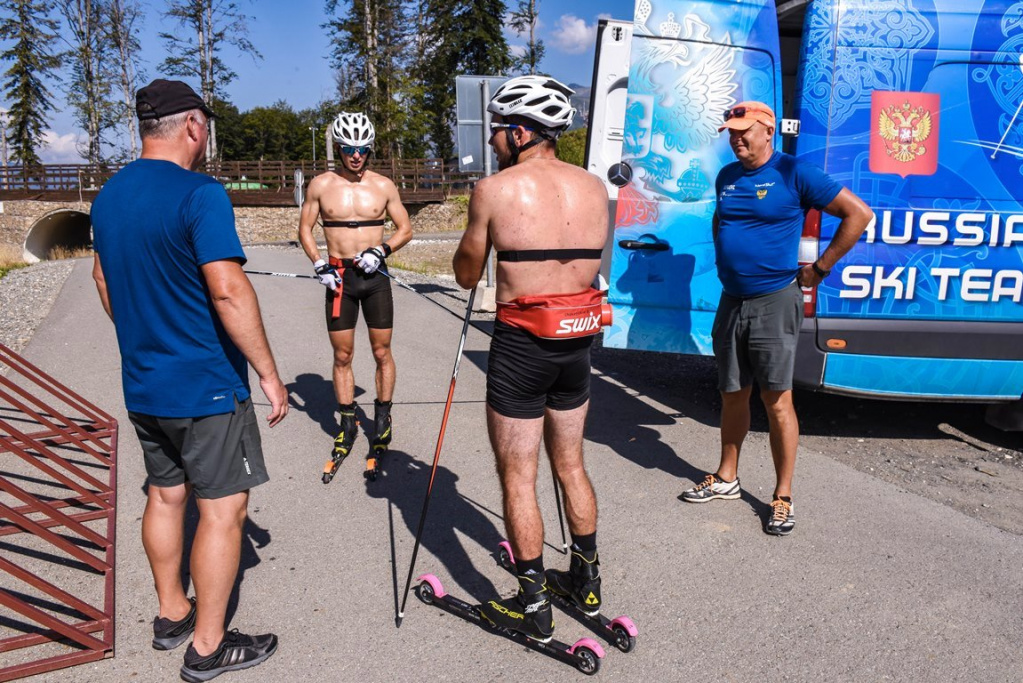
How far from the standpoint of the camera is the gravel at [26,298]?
9.56m

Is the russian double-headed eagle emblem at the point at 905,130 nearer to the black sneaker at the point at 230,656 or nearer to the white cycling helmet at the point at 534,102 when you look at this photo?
the white cycling helmet at the point at 534,102

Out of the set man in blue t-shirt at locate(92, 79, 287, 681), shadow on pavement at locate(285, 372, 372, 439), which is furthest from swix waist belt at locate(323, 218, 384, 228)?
man in blue t-shirt at locate(92, 79, 287, 681)

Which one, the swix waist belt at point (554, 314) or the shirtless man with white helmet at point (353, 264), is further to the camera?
the shirtless man with white helmet at point (353, 264)

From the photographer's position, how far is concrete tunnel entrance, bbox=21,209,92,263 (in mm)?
28500

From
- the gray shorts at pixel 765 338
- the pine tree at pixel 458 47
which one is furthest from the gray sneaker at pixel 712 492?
the pine tree at pixel 458 47

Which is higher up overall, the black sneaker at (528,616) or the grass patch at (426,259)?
the grass patch at (426,259)

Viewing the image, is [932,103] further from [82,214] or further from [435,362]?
[82,214]

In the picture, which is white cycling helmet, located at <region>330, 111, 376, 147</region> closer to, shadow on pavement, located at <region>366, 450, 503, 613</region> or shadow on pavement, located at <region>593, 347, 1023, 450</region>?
shadow on pavement, located at <region>366, 450, 503, 613</region>

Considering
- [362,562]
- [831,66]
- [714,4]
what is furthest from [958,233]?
[362,562]

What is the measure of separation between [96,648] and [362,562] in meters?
1.18

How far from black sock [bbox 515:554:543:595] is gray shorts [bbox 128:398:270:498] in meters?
1.05

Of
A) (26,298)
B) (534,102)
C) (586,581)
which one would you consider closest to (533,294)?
(534,102)

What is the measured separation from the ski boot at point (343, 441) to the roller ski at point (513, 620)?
5.29 feet

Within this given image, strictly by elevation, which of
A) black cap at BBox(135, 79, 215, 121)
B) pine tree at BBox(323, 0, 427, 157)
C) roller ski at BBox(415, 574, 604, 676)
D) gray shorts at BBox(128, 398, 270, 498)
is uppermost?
pine tree at BBox(323, 0, 427, 157)
